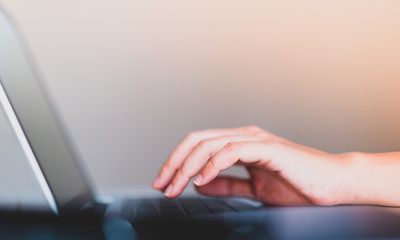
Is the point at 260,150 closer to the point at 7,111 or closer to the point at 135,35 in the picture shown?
the point at 7,111

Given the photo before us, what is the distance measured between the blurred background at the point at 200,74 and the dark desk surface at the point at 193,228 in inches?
54.8

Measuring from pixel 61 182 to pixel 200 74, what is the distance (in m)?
1.15

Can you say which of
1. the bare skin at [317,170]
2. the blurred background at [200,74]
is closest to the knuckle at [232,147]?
the bare skin at [317,170]

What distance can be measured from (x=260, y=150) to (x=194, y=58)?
3.93 feet

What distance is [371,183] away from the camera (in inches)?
23.1

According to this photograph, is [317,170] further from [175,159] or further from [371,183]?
[175,159]

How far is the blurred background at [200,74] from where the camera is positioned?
66.9 inches

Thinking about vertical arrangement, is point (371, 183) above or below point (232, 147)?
below

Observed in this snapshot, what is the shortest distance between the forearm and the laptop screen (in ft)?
1.51

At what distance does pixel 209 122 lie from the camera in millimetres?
1749

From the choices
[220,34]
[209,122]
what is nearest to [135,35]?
[220,34]

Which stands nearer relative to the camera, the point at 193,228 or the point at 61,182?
the point at 193,228

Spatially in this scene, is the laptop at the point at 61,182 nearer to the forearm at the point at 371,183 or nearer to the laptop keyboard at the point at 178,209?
the laptop keyboard at the point at 178,209

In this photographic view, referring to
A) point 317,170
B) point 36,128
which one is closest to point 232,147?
point 317,170
